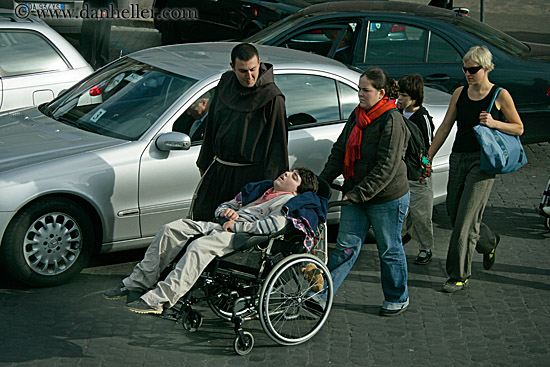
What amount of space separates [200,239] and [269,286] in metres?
0.54

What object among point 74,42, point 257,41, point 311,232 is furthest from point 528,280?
point 74,42

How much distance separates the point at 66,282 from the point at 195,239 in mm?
1595

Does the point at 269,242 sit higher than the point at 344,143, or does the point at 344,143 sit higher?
the point at 344,143

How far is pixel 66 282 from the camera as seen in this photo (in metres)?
6.41

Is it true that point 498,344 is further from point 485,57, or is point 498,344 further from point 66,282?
point 66,282

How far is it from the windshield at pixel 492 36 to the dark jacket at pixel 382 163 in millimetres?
4539

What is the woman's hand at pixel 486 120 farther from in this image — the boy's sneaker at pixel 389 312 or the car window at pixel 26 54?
the car window at pixel 26 54

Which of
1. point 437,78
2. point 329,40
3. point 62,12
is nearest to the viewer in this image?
point 437,78

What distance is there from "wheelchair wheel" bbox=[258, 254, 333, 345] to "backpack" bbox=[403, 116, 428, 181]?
1.31m

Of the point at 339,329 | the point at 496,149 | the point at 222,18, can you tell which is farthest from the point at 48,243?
the point at 222,18

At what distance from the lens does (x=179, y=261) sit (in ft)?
17.1

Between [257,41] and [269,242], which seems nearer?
[269,242]

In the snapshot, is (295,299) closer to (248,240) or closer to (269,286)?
(269,286)

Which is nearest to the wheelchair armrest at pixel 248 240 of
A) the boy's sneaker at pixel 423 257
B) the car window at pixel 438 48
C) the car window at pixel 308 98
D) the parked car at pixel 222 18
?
the car window at pixel 308 98
